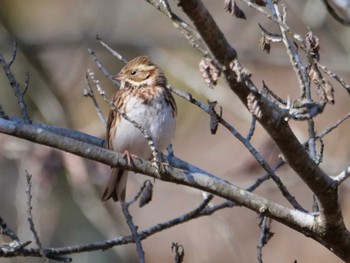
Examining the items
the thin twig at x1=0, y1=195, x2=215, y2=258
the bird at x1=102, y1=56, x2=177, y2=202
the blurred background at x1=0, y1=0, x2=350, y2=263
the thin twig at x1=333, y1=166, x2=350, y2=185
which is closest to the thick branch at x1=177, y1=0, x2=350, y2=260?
the thin twig at x1=333, y1=166, x2=350, y2=185

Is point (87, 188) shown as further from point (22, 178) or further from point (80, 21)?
point (80, 21)

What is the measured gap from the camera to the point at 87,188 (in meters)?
6.62

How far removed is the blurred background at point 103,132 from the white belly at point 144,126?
1.21 meters

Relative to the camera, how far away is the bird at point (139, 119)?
4.59 metres

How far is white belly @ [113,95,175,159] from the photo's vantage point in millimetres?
4578

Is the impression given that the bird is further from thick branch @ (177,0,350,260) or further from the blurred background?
thick branch @ (177,0,350,260)

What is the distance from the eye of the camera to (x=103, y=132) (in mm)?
6742

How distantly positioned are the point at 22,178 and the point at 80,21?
2380 millimetres

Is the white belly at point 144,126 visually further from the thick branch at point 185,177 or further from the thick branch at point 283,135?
the thick branch at point 283,135

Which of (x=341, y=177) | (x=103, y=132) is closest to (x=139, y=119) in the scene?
(x=341, y=177)

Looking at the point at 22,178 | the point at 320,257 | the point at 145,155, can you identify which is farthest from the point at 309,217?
the point at 320,257

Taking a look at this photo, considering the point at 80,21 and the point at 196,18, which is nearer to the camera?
the point at 196,18

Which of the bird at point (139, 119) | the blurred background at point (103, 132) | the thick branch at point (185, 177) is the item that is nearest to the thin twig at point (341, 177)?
the thick branch at point (185, 177)

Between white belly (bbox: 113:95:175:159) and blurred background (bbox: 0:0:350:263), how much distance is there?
3.97ft
